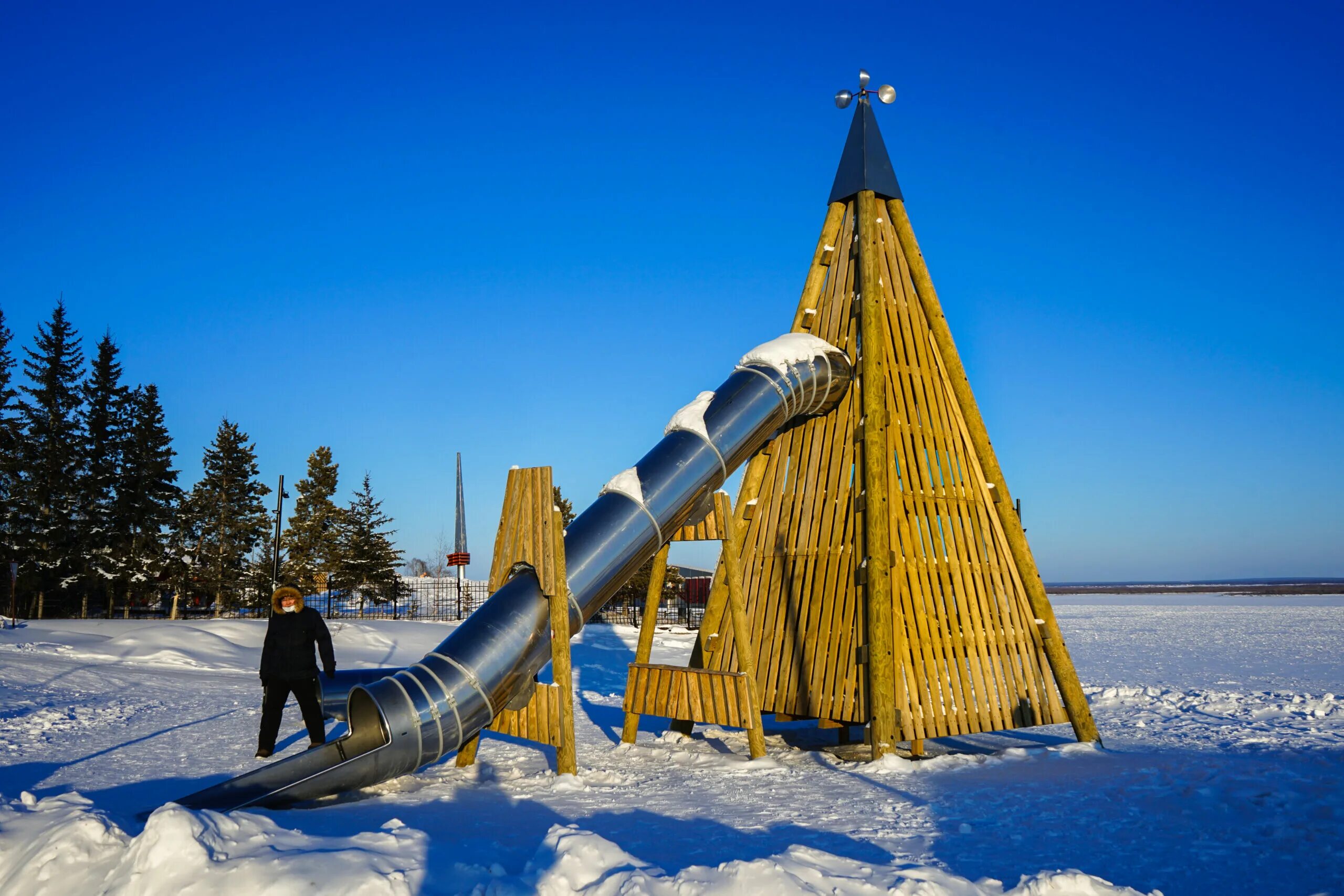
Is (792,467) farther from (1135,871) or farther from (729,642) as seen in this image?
(1135,871)

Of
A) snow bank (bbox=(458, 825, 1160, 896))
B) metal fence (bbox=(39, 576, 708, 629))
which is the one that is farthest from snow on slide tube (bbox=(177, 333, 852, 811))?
metal fence (bbox=(39, 576, 708, 629))

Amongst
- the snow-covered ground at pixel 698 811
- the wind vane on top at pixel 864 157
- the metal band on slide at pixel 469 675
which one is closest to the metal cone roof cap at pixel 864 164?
the wind vane on top at pixel 864 157

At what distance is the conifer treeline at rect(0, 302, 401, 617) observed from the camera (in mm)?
28281

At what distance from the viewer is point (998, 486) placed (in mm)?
9312

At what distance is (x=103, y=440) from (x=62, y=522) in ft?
11.7

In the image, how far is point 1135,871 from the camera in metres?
4.70

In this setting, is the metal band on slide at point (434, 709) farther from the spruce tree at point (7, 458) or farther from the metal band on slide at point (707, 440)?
the spruce tree at point (7, 458)

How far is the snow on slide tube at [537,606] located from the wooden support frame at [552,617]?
0.13 metres

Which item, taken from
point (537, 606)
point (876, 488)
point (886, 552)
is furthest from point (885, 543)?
point (537, 606)

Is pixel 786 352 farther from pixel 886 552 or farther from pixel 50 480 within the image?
pixel 50 480

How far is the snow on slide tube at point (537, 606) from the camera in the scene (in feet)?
20.3

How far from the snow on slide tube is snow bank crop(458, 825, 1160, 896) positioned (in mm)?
2407

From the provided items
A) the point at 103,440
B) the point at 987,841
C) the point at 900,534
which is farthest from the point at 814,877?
the point at 103,440

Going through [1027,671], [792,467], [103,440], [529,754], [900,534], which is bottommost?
[529,754]
